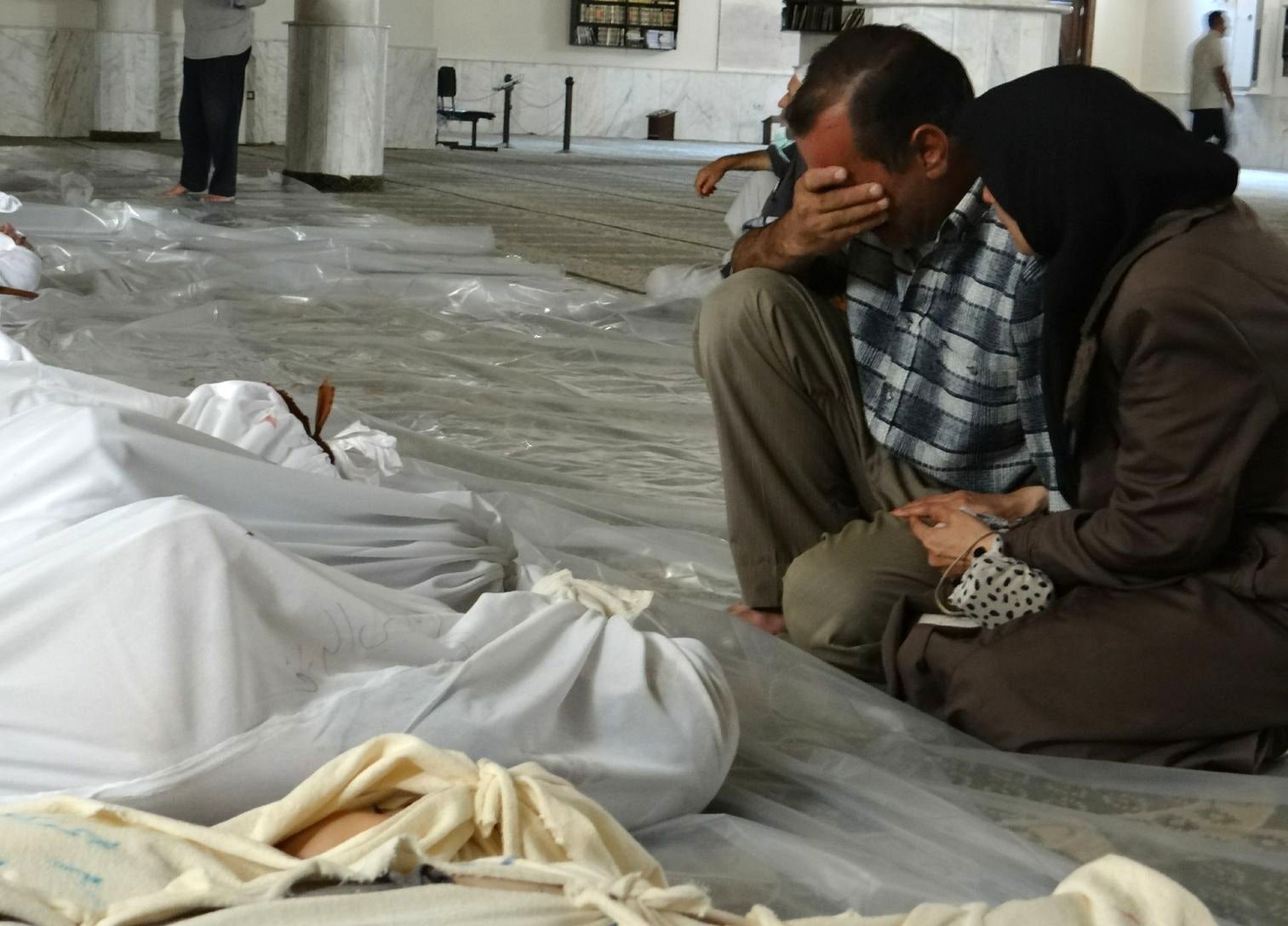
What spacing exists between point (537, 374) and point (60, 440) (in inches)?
102

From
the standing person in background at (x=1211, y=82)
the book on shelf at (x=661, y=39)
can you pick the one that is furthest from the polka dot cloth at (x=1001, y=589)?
the book on shelf at (x=661, y=39)

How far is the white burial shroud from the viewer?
138 cm

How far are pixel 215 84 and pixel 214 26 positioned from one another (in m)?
0.27

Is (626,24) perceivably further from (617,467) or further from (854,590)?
(854,590)

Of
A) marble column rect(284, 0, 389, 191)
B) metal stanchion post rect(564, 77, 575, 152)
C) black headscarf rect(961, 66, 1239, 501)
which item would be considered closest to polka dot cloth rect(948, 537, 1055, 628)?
black headscarf rect(961, 66, 1239, 501)

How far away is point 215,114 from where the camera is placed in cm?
798

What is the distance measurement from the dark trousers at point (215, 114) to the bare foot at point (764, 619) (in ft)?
20.4

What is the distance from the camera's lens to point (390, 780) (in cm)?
137

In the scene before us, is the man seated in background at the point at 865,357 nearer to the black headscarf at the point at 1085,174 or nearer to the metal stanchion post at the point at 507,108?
the black headscarf at the point at 1085,174

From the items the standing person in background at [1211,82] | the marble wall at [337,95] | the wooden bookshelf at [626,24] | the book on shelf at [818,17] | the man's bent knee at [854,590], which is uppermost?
the book on shelf at [818,17]

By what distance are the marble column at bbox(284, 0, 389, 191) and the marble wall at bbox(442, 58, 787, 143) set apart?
717cm

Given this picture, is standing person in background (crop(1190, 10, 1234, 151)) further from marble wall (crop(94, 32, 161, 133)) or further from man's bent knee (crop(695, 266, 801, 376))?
man's bent knee (crop(695, 266, 801, 376))

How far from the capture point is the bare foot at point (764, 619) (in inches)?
90.0

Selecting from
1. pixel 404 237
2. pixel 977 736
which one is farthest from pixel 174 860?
pixel 404 237
